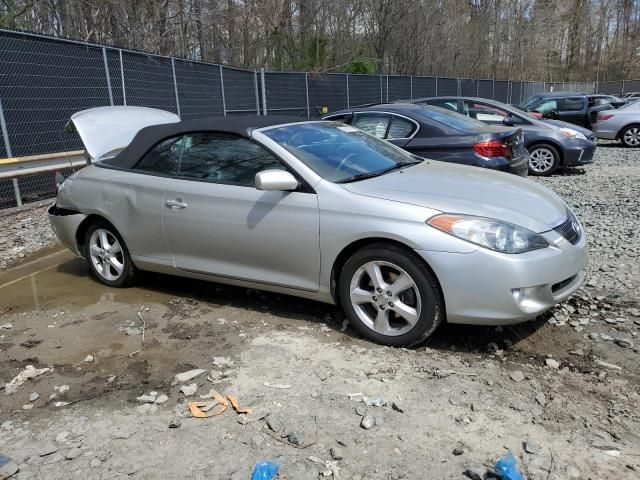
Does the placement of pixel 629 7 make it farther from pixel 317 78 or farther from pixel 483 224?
pixel 483 224

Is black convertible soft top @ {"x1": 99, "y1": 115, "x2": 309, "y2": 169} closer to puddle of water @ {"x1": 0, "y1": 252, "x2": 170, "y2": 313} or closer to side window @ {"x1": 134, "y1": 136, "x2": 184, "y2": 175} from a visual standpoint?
side window @ {"x1": 134, "y1": 136, "x2": 184, "y2": 175}

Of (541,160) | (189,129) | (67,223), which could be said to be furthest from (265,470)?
(541,160)

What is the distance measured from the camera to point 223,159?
4.54m

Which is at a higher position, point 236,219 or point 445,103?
point 445,103

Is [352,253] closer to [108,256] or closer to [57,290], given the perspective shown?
[108,256]

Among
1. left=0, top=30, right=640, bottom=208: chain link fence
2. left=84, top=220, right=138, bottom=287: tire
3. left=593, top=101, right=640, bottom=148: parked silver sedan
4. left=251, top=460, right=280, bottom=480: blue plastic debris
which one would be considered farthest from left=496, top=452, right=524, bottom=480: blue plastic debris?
left=593, top=101, right=640, bottom=148: parked silver sedan

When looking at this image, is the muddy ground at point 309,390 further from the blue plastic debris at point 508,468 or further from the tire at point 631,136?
the tire at point 631,136

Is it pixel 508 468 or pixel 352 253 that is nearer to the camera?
pixel 508 468

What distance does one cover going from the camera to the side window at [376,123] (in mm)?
8219

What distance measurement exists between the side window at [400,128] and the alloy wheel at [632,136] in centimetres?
1022

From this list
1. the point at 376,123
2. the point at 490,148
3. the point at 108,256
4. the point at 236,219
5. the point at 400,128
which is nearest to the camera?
the point at 236,219

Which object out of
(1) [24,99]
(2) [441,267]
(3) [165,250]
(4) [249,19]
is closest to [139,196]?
(3) [165,250]

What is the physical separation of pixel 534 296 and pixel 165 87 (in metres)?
10.1

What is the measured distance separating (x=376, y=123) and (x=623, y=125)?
10254mm
